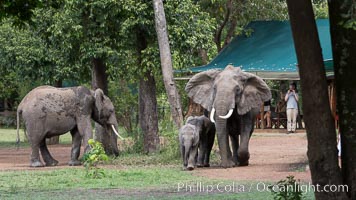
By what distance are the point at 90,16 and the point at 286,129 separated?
1683 centimetres

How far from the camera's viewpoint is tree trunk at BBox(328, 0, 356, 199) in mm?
10469

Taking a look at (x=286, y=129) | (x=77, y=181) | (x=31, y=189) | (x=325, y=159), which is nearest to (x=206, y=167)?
(x=77, y=181)

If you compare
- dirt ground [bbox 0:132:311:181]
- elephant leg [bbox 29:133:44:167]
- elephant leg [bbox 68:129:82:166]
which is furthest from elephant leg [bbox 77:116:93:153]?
elephant leg [bbox 29:133:44:167]

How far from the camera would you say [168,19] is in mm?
24594

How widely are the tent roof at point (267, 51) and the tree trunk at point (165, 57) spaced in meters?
2.14

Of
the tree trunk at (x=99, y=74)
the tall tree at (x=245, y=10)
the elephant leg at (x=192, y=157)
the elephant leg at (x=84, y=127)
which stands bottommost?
the elephant leg at (x=192, y=157)

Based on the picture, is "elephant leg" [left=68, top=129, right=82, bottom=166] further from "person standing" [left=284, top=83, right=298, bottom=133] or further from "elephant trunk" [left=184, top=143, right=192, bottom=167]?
"person standing" [left=284, top=83, right=298, bottom=133]

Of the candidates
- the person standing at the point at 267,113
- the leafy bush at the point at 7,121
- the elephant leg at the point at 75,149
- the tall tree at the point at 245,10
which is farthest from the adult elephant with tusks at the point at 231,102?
the leafy bush at the point at 7,121

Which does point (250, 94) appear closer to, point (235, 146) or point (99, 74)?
point (235, 146)

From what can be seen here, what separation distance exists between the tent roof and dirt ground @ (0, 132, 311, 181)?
217cm

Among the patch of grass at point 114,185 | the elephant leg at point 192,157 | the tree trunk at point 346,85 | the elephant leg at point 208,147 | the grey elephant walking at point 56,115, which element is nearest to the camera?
the tree trunk at point 346,85

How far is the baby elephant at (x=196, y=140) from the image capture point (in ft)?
63.6

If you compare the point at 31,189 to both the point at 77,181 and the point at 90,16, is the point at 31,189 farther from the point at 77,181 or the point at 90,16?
the point at 90,16

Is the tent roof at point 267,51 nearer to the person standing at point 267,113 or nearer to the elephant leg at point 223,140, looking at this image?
the elephant leg at point 223,140
